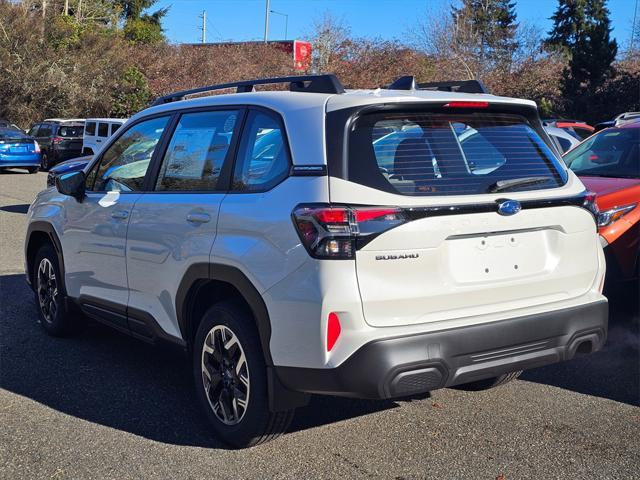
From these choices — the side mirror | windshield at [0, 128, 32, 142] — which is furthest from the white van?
the side mirror

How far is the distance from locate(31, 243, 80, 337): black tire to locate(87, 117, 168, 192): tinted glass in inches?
34.9

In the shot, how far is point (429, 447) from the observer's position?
13.4 ft

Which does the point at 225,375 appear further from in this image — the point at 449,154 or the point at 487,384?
the point at 487,384

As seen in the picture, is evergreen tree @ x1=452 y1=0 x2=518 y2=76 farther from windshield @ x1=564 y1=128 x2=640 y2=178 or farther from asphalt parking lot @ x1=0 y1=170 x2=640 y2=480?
asphalt parking lot @ x1=0 y1=170 x2=640 y2=480

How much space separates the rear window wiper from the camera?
3.85 metres

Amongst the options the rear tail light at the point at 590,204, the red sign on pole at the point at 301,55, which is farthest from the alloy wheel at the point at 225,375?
the red sign on pole at the point at 301,55

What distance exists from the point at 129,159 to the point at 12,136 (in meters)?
20.2

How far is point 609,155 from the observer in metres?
7.48

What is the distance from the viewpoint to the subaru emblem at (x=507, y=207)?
3762mm

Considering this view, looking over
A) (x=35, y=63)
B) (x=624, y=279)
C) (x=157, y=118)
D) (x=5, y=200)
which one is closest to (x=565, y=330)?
(x=624, y=279)

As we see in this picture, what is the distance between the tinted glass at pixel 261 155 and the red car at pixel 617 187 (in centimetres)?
307

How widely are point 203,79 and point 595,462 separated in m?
38.2

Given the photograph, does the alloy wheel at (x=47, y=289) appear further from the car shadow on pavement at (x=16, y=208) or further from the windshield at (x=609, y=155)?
the car shadow on pavement at (x=16, y=208)

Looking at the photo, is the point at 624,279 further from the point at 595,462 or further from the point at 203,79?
the point at 203,79
